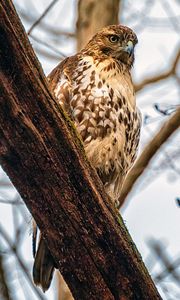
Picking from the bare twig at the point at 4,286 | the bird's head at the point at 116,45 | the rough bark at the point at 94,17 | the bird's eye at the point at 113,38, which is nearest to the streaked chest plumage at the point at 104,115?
the bird's head at the point at 116,45

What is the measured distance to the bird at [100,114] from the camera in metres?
4.27

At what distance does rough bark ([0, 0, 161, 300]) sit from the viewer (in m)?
3.02

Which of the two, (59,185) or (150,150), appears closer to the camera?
(59,185)

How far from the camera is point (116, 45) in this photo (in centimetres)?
505

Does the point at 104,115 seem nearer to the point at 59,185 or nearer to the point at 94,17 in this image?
the point at 59,185

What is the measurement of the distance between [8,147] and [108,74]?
1.70m

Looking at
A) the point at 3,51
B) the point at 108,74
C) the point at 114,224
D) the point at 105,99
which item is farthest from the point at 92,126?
the point at 3,51

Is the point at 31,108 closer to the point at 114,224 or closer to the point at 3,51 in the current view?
the point at 3,51

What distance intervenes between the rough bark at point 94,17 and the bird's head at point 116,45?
4.55 feet

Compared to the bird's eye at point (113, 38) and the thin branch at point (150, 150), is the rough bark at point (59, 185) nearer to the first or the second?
the bird's eye at point (113, 38)

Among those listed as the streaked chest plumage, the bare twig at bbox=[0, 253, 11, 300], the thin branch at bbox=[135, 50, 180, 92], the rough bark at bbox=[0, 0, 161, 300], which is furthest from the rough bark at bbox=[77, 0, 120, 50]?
the rough bark at bbox=[0, 0, 161, 300]

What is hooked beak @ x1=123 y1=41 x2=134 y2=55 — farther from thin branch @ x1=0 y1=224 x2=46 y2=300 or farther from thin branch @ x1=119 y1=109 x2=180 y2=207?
thin branch @ x1=0 y1=224 x2=46 y2=300

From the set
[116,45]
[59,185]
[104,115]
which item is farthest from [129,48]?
[59,185]

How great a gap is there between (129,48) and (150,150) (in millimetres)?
1275
